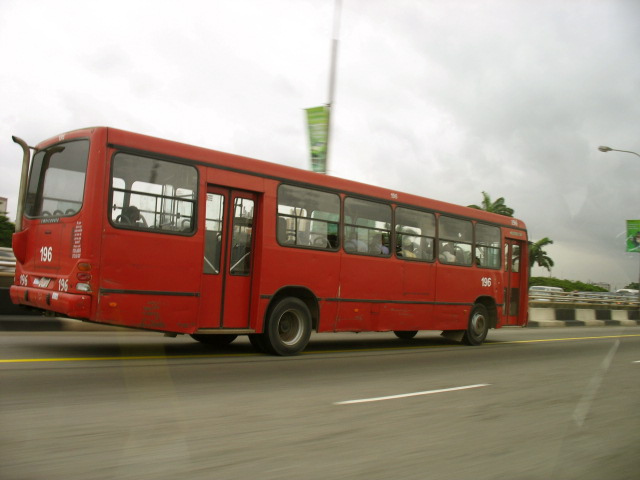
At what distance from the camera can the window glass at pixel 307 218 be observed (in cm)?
1020

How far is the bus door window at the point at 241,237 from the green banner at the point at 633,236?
Result: 3424 centimetres

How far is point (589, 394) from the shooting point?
7820 millimetres

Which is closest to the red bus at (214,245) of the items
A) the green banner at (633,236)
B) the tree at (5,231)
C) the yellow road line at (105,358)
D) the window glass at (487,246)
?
the yellow road line at (105,358)

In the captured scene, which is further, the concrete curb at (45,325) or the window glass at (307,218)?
the concrete curb at (45,325)

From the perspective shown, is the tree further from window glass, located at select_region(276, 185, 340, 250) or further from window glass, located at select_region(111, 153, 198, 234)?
window glass, located at select_region(111, 153, 198, 234)

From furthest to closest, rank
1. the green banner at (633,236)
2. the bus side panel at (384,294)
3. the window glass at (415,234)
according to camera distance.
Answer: the green banner at (633,236), the window glass at (415,234), the bus side panel at (384,294)

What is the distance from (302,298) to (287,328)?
61 centimetres

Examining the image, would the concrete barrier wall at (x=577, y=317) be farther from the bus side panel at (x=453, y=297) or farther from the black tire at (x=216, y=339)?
the black tire at (x=216, y=339)

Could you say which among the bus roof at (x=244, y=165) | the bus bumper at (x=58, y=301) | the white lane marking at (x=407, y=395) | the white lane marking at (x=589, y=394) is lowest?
the white lane marking at (x=407, y=395)

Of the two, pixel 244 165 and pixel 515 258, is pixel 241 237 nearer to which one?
pixel 244 165

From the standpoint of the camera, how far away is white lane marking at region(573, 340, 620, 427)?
638 centimetres

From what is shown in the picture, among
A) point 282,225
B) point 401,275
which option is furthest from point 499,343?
point 282,225

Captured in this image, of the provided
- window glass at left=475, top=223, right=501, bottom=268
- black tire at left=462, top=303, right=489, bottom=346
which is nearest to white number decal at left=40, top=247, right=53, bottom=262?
black tire at left=462, top=303, right=489, bottom=346

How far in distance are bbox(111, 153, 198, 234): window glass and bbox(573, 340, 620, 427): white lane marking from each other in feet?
18.3
